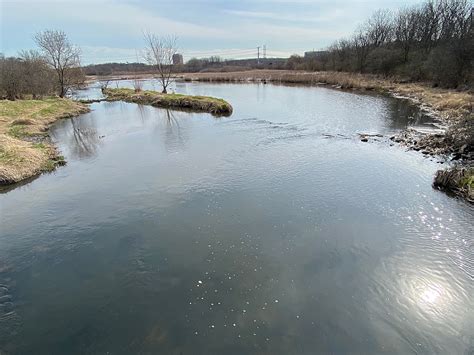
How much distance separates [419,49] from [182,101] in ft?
130

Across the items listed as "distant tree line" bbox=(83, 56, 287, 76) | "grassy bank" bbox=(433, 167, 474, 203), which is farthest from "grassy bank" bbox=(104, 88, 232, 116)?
"distant tree line" bbox=(83, 56, 287, 76)

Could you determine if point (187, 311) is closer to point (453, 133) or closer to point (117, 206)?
point (117, 206)

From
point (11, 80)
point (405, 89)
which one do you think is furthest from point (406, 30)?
point (11, 80)

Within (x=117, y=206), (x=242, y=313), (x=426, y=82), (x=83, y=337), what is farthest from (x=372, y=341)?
(x=426, y=82)

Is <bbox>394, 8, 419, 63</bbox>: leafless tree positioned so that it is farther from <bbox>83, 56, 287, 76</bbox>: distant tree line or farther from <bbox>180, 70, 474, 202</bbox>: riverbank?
<bbox>83, 56, 287, 76</bbox>: distant tree line

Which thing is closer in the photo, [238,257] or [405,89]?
[238,257]

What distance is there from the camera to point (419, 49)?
48594mm

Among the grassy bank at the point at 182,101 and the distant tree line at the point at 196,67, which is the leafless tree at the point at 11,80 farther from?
the distant tree line at the point at 196,67

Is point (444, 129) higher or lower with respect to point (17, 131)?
lower

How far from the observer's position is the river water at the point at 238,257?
5.64 metres

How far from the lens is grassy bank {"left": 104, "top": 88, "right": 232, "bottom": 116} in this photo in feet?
89.3

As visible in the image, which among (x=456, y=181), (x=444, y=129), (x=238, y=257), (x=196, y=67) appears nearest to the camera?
(x=238, y=257)

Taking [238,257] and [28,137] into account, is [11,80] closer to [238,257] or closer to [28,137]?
[28,137]

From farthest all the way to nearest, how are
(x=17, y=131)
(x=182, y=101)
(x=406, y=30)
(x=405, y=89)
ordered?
(x=406, y=30), (x=405, y=89), (x=182, y=101), (x=17, y=131)
